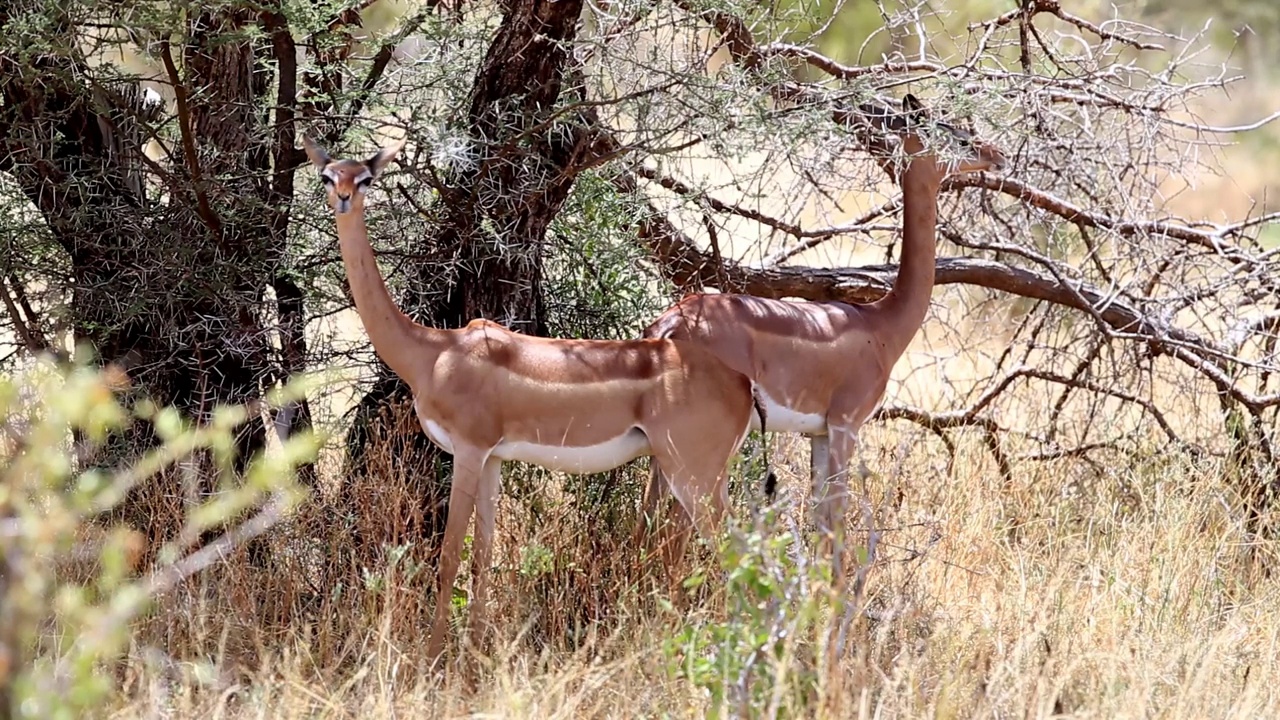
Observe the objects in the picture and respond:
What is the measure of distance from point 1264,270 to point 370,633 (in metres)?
4.07

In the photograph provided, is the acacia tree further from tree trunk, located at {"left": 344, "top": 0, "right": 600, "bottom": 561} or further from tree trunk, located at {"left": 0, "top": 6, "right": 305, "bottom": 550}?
tree trunk, located at {"left": 344, "top": 0, "right": 600, "bottom": 561}

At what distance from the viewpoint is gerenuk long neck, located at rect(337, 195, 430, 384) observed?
405 cm

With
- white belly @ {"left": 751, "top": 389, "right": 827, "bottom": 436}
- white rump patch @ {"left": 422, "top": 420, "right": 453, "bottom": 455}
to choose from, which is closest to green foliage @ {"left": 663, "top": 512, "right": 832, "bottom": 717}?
white rump patch @ {"left": 422, "top": 420, "right": 453, "bottom": 455}

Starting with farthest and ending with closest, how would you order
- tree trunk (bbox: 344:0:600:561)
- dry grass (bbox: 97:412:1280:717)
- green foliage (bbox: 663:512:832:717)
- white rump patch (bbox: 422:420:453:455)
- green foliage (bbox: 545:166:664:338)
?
green foliage (bbox: 545:166:664:338) → tree trunk (bbox: 344:0:600:561) → white rump patch (bbox: 422:420:453:455) → dry grass (bbox: 97:412:1280:717) → green foliage (bbox: 663:512:832:717)

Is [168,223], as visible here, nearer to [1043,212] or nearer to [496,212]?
[496,212]

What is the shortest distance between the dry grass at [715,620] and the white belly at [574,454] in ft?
1.24

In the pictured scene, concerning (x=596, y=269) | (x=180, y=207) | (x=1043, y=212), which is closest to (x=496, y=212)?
(x=596, y=269)

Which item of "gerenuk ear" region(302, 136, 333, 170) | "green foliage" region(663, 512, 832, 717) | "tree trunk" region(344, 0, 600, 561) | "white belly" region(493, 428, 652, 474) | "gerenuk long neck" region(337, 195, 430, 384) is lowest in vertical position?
"green foliage" region(663, 512, 832, 717)

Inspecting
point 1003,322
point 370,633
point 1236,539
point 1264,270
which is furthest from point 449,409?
point 1003,322

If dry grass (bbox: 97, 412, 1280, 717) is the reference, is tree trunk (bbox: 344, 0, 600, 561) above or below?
above

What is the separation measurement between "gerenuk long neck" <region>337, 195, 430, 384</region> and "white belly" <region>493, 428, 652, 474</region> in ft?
1.19

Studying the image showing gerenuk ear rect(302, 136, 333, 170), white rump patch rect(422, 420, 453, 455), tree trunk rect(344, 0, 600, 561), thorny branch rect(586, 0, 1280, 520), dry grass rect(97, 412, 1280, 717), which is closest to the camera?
dry grass rect(97, 412, 1280, 717)

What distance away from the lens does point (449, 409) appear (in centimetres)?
414

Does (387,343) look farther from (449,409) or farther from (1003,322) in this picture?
(1003,322)
